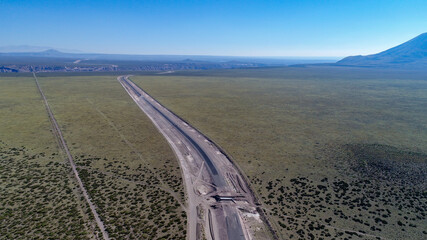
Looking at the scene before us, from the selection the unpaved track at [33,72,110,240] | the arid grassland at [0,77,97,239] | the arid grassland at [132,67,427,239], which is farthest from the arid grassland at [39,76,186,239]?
the arid grassland at [132,67,427,239]

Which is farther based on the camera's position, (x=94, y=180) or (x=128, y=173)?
(x=128, y=173)

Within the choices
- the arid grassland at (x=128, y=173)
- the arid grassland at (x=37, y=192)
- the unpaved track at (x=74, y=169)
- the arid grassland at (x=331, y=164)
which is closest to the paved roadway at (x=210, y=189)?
the arid grassland at (x=128, y=173)

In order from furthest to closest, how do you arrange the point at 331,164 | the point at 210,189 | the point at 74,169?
1. the point at 331,164
2. the point at 74,169
3. the point at 210,189

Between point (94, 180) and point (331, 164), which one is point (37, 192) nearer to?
point (94, 180)

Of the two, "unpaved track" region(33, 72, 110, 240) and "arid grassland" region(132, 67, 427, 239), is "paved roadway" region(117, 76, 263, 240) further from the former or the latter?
"unpaved track" region(33, 72, 110, 240)

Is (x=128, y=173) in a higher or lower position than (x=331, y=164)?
lower

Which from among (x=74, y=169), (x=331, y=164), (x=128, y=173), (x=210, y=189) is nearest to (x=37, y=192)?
(x=74, y=169)

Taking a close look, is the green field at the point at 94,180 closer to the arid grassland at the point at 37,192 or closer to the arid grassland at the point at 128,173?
the arid grassland at the point at 128,173
